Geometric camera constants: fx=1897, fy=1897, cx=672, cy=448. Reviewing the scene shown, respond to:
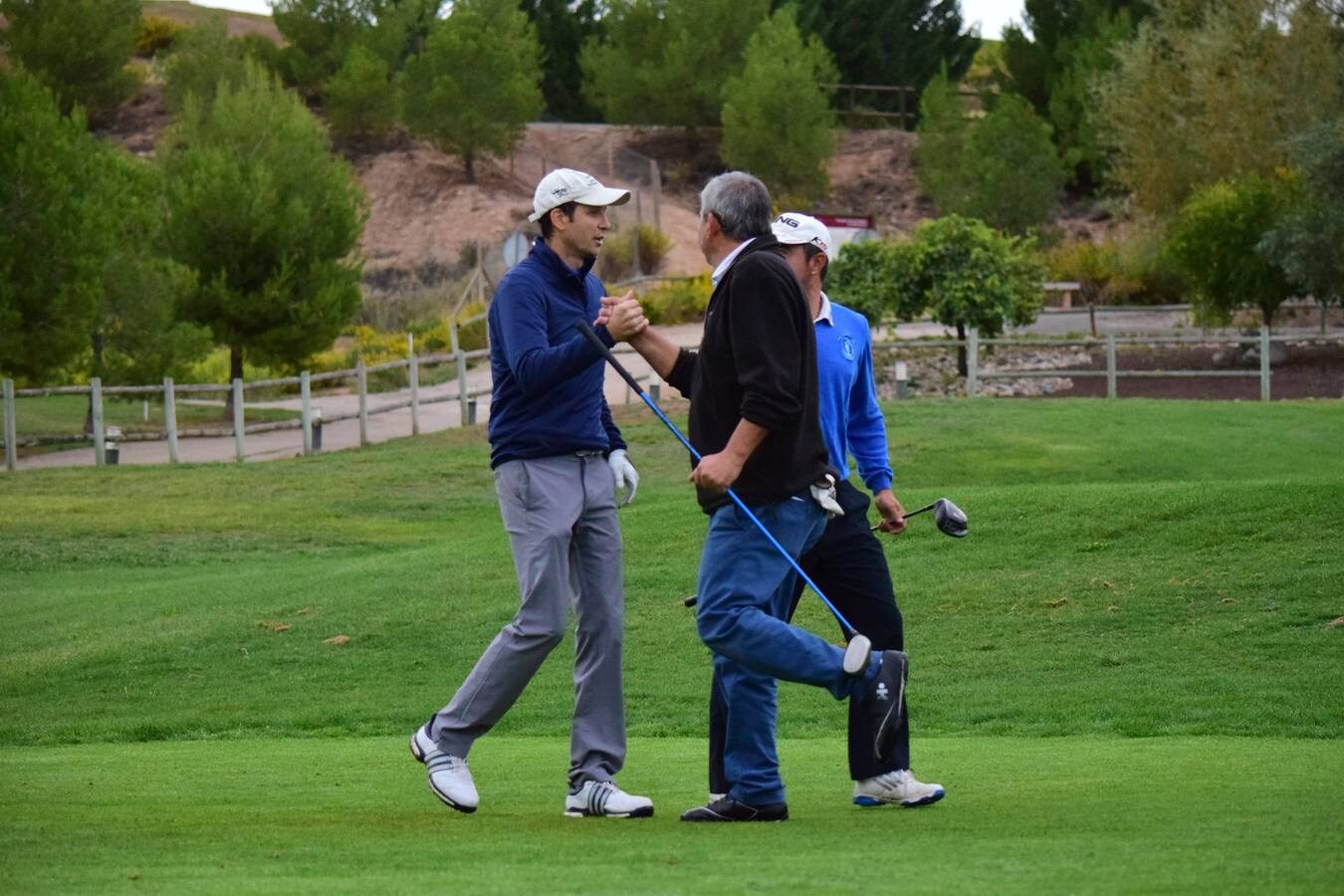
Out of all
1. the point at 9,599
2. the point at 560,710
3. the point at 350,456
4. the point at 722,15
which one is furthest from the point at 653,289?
the point at 560,710

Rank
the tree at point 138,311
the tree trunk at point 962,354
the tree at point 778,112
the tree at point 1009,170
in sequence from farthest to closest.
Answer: the tree at point 778,112 → the tree at point 1009,170 → the tree at point 138,311 → the tree trunk at point 962,354

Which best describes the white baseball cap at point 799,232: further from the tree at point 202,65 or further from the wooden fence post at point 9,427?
the tree at point 202,65

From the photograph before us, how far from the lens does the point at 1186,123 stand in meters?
48.5

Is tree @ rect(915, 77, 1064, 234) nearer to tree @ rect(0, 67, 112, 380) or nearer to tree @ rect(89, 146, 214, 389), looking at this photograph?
tree @ rect(89, 146, 214, 389)

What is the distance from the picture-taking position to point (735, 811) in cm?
631

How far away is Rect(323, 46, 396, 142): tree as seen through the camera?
7331 centimetres

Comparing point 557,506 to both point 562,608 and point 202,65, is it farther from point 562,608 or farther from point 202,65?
point 202,65

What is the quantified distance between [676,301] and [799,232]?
154ft

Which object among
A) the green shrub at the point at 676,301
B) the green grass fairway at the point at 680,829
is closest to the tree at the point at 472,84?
the green shrub at the point at 676,301

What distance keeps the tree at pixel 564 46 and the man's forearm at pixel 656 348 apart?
258ft

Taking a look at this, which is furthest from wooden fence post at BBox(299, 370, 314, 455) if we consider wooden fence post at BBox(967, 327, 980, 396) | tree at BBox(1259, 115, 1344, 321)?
tree at BBox(1259, 115, 1344, 321)

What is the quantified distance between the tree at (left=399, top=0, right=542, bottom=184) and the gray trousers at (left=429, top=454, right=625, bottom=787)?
6359 centimetres

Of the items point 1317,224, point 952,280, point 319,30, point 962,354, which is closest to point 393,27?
point 319,30

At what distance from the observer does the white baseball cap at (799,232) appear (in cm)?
694
